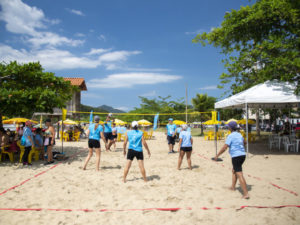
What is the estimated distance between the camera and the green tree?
21.6 ft

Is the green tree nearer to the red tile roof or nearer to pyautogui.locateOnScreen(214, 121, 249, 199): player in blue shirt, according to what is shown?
pyautogui.locateOnScreen(214, 121, 249, 199): player in blue shirt

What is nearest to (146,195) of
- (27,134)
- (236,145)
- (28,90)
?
(236,145)

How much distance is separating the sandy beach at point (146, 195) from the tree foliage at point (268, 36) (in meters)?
3.68

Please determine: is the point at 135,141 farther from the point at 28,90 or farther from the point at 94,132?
the point at 28,90

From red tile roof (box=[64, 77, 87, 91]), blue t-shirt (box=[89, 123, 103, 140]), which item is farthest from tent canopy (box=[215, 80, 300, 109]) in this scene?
red tile roof (box=[64, 77, 87, 91])

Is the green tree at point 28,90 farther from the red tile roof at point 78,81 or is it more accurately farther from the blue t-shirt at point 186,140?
the red tile roof at point 78,81

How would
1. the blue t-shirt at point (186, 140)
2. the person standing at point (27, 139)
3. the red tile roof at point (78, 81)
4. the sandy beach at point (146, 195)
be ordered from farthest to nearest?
1. the red tile roof at point (78, 81)
2. the person standing at point (27, 139)
3. the blue t-shirt at point (186, 140)
4. the sandy beach at point (146, 195)

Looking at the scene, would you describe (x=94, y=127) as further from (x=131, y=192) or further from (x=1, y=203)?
(x=1, y=203)

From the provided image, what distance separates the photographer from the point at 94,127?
5.65 m

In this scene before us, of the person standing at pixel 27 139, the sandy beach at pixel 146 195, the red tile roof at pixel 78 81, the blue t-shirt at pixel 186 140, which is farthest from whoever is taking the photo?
the red tile roof at pixel 78 81

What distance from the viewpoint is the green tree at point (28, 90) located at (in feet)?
21.6

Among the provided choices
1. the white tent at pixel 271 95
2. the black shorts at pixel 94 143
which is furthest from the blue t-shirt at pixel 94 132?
the white tent at pixel 271 95

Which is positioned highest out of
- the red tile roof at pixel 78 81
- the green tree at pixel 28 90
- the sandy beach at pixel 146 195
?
the red tile roof at pixel 78 81

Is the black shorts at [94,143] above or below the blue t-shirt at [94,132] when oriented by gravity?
below
